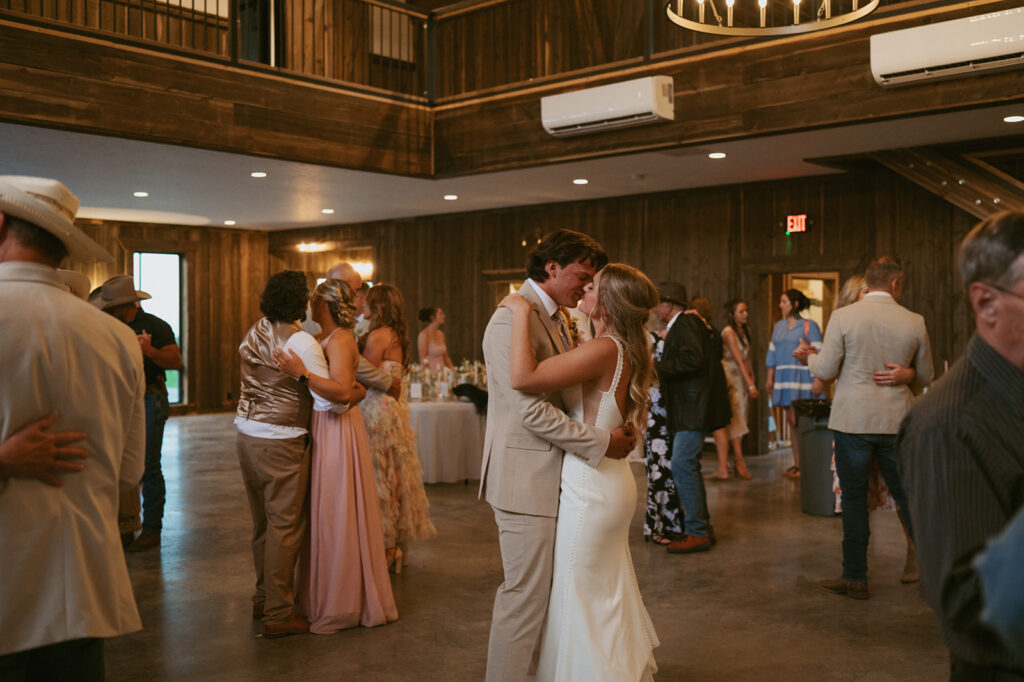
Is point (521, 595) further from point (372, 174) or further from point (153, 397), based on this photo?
point (372, 174)

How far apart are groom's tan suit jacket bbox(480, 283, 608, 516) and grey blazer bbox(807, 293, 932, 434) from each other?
2222 mm

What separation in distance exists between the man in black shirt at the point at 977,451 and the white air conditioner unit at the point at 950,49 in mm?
5577

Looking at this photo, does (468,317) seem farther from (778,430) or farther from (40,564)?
(40,564)

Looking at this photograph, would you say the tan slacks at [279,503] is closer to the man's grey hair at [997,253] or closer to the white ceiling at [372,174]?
the man's grey hair at [997,253]

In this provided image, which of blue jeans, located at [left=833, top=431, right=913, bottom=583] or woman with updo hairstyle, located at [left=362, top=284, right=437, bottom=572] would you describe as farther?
woman with updo hairstyle, located at [left=362, top=284, right=437, bottom=572]

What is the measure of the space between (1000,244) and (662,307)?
4704 millimetres

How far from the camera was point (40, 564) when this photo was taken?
6.55 feet

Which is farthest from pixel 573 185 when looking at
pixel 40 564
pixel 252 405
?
pixel 40 564

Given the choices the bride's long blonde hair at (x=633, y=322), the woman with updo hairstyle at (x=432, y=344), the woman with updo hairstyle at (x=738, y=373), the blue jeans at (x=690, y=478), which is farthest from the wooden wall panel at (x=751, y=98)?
the bride's long blonde hair at (x=633, y=322)

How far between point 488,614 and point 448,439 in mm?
3910

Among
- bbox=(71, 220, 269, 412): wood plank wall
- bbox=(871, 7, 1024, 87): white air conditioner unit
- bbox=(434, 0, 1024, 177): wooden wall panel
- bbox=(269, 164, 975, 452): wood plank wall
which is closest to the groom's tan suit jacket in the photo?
bbox=(871, 7, 1024, 87): white air conditioner unit

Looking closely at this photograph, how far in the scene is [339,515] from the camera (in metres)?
4.38

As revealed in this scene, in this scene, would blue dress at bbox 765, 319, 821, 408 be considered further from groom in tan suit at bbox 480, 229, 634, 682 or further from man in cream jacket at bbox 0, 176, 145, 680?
man in cream jacket at bbox 0, 176, 145, 680

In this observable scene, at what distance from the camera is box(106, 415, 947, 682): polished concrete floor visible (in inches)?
156
